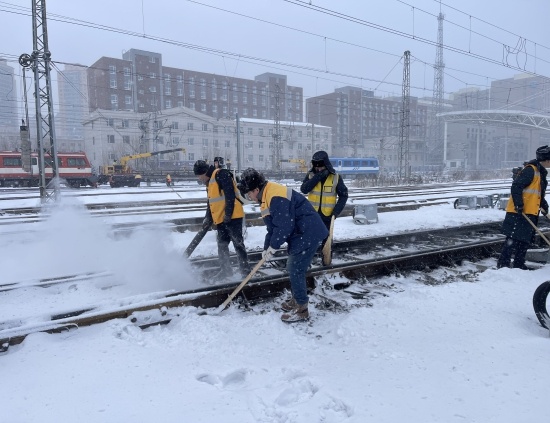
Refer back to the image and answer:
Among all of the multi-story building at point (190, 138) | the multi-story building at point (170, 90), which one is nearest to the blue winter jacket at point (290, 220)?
the multi-story building at point (190, 138)

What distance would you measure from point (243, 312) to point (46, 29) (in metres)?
14.4

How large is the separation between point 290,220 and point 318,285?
1.83 meters

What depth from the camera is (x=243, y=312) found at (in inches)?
186

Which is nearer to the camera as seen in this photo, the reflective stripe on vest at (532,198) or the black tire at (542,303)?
the black tire at (542,303)

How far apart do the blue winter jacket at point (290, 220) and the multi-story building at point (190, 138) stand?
4643cm

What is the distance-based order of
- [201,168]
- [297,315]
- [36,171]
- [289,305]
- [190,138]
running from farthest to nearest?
[190,138] → [36,171] → [201,168] → [289,305] → [297,315]

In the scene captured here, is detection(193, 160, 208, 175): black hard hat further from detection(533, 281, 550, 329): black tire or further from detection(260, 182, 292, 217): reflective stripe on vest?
detection(533, 281, 550, 329): black tire

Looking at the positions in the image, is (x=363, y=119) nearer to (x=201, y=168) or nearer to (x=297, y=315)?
(x=201, y=168)

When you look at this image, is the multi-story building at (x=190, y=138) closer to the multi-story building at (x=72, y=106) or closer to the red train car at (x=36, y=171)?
the multi-story building at (x=72, y=106)

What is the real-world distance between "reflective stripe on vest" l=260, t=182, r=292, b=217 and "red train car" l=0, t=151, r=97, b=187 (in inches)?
1083

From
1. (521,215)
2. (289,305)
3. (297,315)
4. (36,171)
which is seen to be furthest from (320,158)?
(36,171)

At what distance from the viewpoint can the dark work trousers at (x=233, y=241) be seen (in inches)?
223

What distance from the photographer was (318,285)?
5586 mm

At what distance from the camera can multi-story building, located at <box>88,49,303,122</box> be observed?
2731 inches
